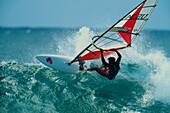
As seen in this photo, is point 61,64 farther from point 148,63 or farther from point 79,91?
point 148,63

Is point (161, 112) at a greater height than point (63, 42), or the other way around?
point (63, 42)

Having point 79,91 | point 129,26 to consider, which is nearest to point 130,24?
point 129,26

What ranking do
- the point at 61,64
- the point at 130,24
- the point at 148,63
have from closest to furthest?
the point at 130,24
the point at 61,64
the point at 148,63

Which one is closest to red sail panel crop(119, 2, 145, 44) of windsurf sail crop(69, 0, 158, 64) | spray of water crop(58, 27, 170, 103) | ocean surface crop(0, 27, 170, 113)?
windsurf sail crop(69, 0, 158, 64)

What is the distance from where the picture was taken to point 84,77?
10969 millimetres

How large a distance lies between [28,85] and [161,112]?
4.68 m

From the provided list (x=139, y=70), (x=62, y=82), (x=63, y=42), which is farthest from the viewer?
(x=63, y=42)

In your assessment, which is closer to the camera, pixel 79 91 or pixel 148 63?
pixel 79 91

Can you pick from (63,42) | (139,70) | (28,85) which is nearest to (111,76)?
(28,85)

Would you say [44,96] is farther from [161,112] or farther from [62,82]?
[161,112]

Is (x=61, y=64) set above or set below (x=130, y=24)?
below

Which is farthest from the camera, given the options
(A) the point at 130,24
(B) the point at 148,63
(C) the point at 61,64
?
(B) the point at 148,63

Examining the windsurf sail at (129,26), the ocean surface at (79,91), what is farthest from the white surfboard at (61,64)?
the windsurf sail at (129,26)

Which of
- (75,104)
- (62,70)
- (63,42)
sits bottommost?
(75,104)
